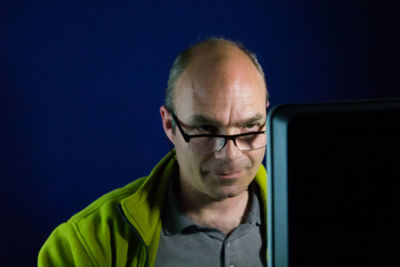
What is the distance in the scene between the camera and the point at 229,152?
97 centimetres

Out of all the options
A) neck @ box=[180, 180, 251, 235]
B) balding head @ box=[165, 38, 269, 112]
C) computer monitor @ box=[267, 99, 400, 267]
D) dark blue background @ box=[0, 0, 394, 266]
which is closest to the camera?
computer monitor @ box=[267, 99, 400, 267]

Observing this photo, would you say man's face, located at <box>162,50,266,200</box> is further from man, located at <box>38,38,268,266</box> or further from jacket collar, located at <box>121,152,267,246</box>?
jacket collar, located at <box>121,152,267,246</box>

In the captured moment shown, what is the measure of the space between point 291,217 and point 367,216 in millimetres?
79

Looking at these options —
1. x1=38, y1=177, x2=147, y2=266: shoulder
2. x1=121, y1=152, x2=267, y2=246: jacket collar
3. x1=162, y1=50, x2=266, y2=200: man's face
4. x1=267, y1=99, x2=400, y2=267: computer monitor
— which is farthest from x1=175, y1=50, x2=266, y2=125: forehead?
x1=267, y1=99, x2=400, y2=267: computer monitor

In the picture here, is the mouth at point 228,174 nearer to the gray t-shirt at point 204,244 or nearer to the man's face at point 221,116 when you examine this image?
the man's face at point 221,116

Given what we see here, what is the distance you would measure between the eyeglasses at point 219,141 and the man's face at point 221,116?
0.01 meters

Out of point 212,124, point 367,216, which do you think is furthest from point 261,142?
point 367,216

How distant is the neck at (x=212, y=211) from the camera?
47.1 inches

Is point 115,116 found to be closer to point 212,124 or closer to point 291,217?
point 212,124

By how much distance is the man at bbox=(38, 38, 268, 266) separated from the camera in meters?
1.02

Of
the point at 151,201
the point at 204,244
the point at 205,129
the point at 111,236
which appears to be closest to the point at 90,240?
the point at 111,236

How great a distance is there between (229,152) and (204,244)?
34cm

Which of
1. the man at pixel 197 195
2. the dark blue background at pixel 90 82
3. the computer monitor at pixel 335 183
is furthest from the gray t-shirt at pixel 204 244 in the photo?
the computer monitor at pixel 335 183

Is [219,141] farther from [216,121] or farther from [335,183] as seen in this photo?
[335,183]
